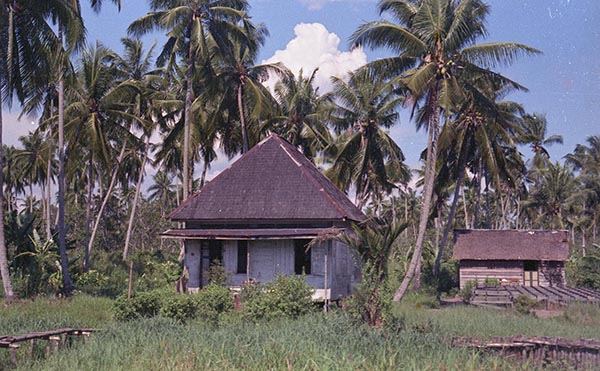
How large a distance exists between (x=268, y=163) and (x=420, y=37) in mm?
6784

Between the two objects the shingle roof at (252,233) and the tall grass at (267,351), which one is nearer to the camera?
the tall grass at (267,351)

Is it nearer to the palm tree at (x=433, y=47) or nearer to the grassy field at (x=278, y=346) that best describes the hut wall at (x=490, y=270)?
the palm tree at (x=433, y=47)

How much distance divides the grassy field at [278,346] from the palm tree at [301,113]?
685 inches

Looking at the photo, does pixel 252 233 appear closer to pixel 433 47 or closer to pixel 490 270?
pixel 433 47

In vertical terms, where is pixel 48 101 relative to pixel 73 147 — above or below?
above

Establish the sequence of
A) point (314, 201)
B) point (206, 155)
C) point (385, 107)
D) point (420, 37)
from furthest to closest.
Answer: point (206, 155)
point (385, 107)
point (420, 37)
point (314, 201)

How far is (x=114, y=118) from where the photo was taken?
28031mm

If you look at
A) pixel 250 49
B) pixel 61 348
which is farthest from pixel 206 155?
pixel 61 348

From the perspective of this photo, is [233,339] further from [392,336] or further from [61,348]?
[61,348]

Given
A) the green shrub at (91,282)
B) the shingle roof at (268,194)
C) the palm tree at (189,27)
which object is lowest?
the green shrub at (91,282)

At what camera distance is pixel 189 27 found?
2641 cm

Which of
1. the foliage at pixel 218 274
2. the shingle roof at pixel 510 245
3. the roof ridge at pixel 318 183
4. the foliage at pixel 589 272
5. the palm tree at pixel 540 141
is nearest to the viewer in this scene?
the roof ridge at pixel 318 183

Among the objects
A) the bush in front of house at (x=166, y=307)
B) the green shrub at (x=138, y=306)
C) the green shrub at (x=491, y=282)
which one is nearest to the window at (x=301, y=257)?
the bush in front of house at (x=166, y=307)

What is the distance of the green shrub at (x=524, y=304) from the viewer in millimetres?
20703
